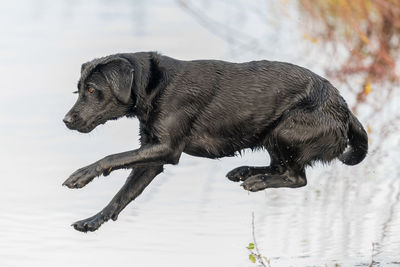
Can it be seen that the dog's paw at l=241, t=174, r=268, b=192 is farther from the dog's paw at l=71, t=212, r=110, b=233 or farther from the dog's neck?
the dog's paw at l=71, t=212, r=110, b=233

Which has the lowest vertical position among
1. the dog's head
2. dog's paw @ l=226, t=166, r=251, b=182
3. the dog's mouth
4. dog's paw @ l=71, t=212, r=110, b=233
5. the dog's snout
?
dog's paw @ l=71, t=212, r=110, b=233

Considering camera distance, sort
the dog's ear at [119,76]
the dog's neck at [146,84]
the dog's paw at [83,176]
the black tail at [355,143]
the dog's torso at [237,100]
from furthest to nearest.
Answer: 1. the black tail at [355,143]
2. the dog's torso at [237,100]
3. the dog's neck at [146,84]
4. the dog's ear at [119,76]
5. the dog's paw at [83,176]

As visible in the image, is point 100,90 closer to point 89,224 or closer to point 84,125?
point 84,125

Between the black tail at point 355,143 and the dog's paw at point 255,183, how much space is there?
58 cm

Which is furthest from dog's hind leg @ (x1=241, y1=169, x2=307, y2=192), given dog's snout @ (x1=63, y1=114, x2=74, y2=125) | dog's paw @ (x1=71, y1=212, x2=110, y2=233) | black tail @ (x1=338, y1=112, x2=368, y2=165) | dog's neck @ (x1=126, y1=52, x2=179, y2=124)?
dog's snout @ (x1=63, y1=114, x2=74, y2=125)

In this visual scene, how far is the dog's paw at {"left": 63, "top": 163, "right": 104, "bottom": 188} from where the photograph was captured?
6.36 m

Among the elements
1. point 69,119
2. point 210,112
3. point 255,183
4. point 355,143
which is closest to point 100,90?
point 69,119

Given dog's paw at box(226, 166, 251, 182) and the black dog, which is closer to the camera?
the black dog

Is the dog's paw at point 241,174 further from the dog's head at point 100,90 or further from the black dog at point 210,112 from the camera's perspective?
the dog's head at point 100,90

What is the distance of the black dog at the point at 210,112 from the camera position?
655 centimetres

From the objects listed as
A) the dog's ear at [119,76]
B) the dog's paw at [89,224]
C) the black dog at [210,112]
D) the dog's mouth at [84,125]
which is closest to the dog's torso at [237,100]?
the black dog at [210,112]

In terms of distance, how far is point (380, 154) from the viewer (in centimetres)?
1035

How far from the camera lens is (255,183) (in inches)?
269

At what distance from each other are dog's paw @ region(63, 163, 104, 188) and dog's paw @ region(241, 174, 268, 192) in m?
0.92
